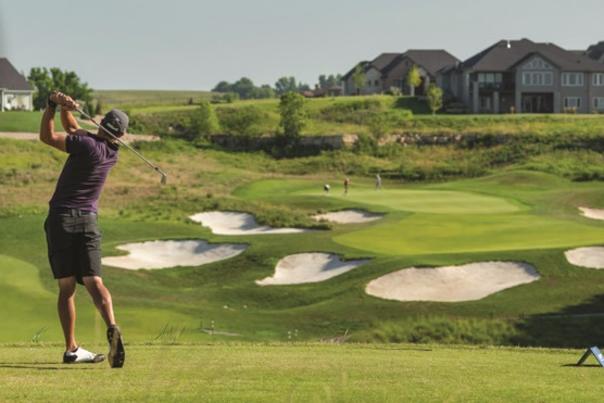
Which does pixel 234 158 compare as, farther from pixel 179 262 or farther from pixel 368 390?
pixel 368 390

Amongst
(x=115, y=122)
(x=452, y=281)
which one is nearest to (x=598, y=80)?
(x=452, y=281)

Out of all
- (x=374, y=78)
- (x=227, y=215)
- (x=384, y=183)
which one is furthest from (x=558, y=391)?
(x=374, y=78)

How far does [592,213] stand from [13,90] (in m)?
69.1

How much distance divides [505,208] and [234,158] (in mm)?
39733

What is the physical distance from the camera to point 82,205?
10609mm

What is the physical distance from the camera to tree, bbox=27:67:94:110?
103 metres

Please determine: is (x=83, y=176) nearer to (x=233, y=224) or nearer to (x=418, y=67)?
(x=233, y=224)

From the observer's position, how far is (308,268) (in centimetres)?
3606

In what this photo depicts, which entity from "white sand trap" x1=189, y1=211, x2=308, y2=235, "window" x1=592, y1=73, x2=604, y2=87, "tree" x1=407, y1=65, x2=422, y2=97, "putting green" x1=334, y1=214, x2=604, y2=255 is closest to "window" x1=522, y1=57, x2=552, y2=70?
"window" x1=592, y1=73, x2=604, y2=87

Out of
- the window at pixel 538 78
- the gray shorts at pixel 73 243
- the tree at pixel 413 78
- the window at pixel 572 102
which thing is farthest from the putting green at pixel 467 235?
the tree at pixel 413 78

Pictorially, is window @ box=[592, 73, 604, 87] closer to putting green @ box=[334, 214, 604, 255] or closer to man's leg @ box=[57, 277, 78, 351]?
putting green @ box=[334, 214, 604, 255]

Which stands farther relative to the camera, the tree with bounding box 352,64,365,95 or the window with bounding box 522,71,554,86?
the tree with bounding box 352,64,365,95

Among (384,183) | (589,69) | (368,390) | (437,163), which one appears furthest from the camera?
(589,69)

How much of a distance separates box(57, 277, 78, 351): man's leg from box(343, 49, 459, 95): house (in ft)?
391
